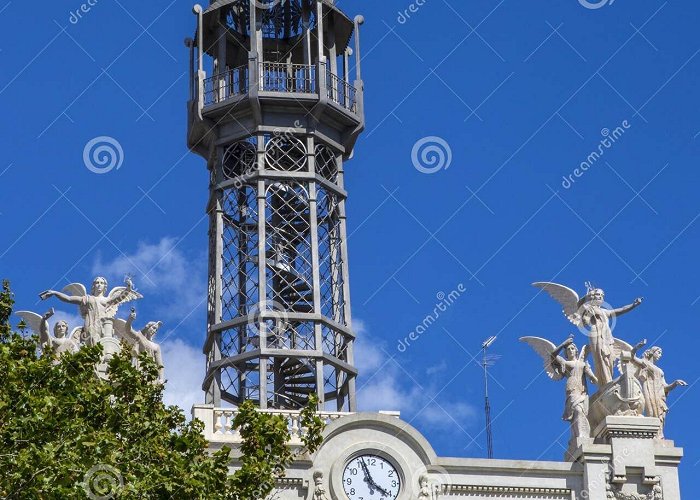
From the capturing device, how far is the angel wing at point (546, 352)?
72.6 metres

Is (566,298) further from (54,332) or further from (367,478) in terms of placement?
(54,332)

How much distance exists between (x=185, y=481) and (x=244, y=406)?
4.53 m

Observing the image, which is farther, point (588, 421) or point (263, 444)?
point (588, 421)

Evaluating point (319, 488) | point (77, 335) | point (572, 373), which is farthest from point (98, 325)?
point (572, 373)

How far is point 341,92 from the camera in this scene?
81000 millimetres

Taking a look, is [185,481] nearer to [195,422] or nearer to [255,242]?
[195,422]

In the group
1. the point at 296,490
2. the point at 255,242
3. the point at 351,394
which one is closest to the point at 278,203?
the point at 255,242

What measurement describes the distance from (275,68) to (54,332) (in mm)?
13453

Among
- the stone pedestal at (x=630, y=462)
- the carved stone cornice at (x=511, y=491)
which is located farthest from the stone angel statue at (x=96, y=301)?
the stone pedestal at (x=630, y=462)

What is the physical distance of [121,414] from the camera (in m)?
59.8

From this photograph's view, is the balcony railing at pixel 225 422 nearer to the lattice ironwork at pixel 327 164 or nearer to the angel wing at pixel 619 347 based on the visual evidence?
the angel wing at pixel 619 347

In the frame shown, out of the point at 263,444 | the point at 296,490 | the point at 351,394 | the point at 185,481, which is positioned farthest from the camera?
the point at 351,394

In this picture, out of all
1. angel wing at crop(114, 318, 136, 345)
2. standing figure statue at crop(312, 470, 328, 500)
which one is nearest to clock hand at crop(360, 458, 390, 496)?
standing figure statue at crop(312, 470, 328, 500)

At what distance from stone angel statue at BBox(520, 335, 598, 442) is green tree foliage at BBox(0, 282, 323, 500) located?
11.3 metres
